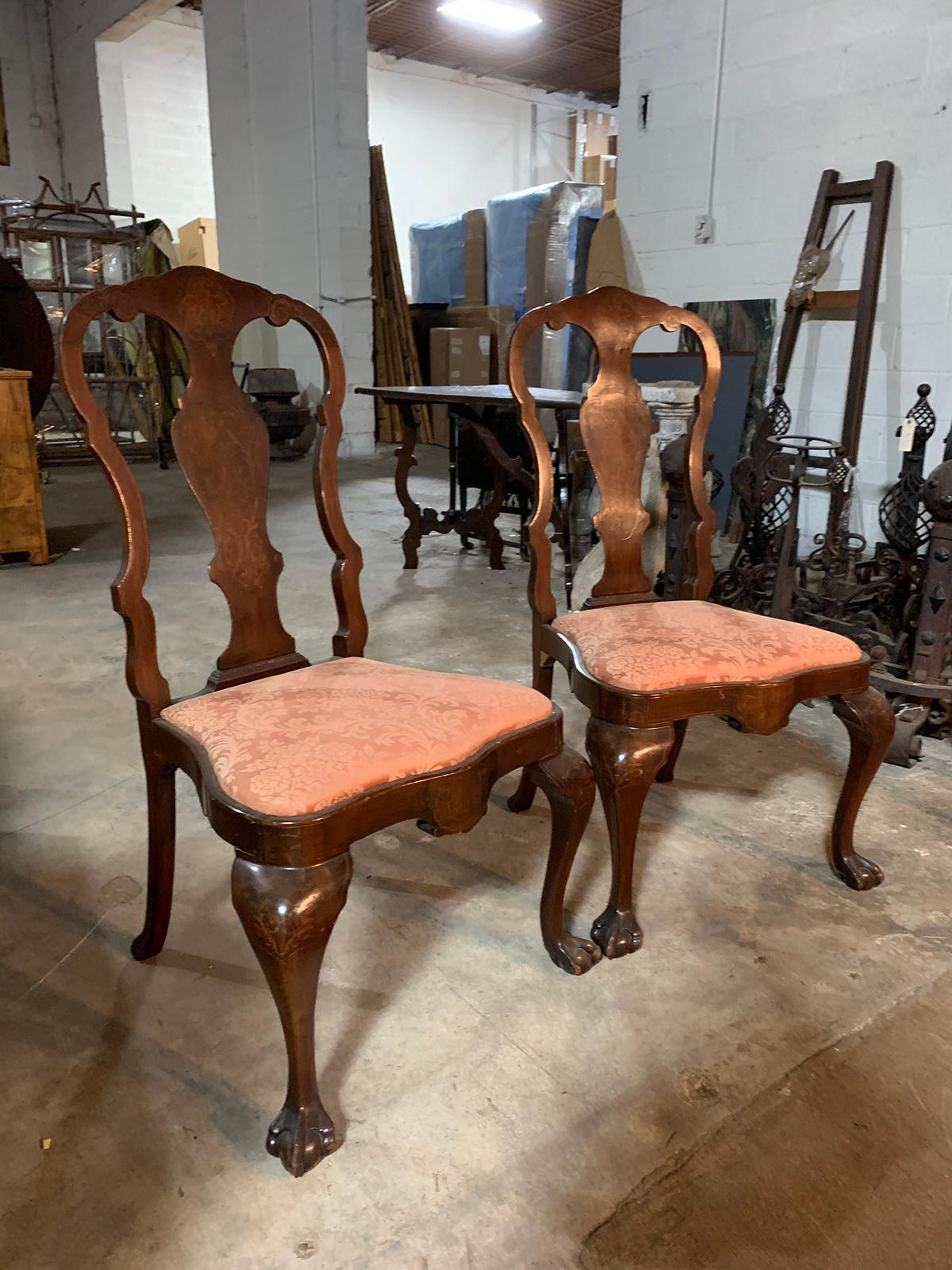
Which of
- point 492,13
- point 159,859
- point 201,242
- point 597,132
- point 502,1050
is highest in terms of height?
point 492,13

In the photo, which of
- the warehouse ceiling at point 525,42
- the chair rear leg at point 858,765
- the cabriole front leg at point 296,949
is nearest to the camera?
the cabriole front leg at point 296,949

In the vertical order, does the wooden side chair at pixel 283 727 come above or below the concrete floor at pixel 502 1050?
above

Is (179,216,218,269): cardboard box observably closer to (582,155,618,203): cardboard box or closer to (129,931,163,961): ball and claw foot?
(582,155,618,203): cardboard box

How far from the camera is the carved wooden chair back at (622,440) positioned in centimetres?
164

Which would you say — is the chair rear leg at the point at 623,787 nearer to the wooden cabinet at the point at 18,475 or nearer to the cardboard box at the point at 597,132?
the wooden cabinet at the point at 18,475

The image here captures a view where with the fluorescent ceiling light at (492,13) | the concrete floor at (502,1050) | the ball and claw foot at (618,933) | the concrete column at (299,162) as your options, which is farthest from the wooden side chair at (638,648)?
the fluorescent ceiling light at (492,13)

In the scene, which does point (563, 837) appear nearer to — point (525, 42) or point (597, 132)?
point (525, 42)

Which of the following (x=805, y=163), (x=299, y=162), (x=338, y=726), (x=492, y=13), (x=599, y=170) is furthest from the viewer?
(x=599, y=170)

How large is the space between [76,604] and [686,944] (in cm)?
265

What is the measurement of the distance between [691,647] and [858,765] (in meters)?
0.41

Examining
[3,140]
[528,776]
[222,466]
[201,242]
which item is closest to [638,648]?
[528,776]

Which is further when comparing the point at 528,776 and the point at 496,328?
the point at 496,328

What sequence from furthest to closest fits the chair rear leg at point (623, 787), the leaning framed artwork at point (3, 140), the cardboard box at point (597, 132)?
the cardboard box at point (597, 132), the leaning framed artwork at point (3, 140), the chair rear leg at point (623, 787)

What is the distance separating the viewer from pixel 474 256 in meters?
7.56
